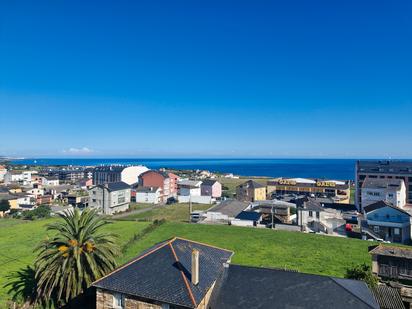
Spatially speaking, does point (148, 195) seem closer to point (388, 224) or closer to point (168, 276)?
point (388, 224)

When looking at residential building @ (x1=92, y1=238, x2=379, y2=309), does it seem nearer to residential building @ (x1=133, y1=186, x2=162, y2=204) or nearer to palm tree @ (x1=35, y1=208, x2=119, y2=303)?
palm tree @ (x1=35, y1=208, x2=119, y2=303)

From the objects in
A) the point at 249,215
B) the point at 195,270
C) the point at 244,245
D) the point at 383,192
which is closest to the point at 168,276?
the point at 195,270

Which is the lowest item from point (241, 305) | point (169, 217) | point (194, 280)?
point (169, 217)

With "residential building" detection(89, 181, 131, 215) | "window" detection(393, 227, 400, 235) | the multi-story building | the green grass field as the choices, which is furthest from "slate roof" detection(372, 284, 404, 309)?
"residential building" detection(89, 181, 131, 215)

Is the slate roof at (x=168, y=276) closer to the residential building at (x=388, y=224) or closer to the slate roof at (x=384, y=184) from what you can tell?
the residential building at (x=388, y=224)

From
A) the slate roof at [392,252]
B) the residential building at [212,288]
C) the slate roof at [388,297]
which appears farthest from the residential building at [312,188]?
the residential building at [212,288]

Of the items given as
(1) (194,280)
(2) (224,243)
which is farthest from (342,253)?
(1) (194,280)

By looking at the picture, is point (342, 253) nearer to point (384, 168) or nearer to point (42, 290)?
point (42, 290)
